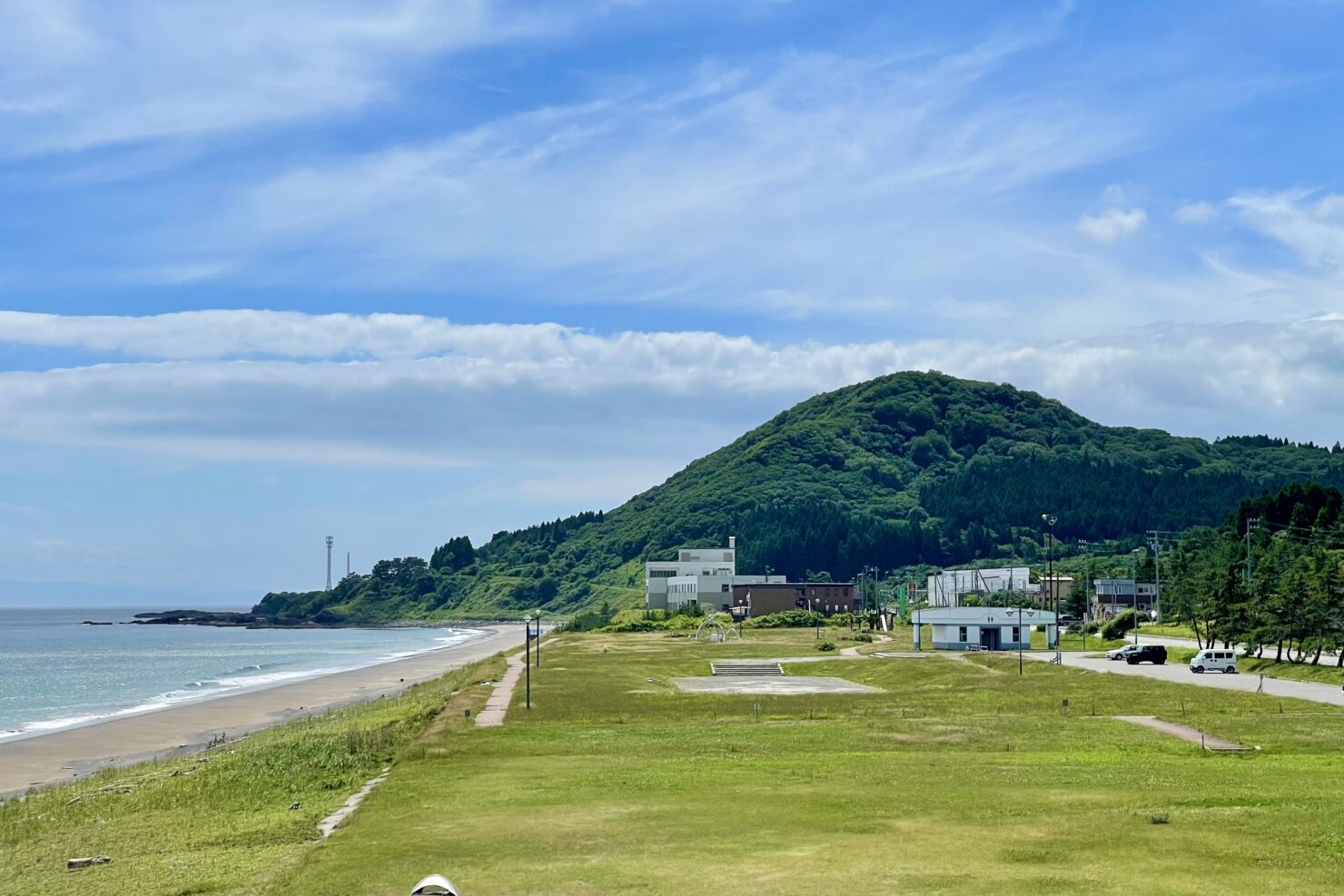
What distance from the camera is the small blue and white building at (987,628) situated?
10188cm

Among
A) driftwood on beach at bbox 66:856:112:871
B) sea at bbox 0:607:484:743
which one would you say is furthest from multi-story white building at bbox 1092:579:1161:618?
driftwood on beach at bbox 66:856:112:871

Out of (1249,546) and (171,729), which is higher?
(1249,546)

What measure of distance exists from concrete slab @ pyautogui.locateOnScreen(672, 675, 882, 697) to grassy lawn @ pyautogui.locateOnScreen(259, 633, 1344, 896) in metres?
12.4

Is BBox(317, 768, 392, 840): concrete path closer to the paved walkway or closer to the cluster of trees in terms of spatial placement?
the paved walkway

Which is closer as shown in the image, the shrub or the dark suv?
the dark suv

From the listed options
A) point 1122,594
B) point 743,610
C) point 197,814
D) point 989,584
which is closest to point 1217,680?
point 197,814

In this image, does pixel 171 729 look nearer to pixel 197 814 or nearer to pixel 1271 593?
pixel 197 814

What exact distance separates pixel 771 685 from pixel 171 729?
3430 centimetres

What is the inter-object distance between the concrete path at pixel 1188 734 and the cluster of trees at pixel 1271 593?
26.5 metres

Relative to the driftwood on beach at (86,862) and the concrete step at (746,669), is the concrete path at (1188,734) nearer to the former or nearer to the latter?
the driftwood on beach at (86,862)

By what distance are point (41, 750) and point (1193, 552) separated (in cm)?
10850

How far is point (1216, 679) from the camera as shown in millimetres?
64688

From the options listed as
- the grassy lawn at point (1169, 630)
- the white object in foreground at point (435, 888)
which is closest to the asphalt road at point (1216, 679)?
the grassy lawn at point (1169, 630)

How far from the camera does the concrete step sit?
8094 cm
